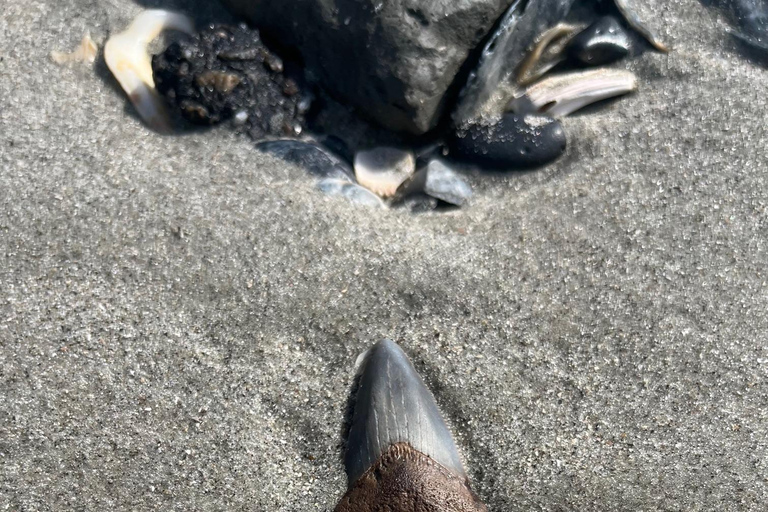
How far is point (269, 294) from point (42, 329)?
2.26 ft

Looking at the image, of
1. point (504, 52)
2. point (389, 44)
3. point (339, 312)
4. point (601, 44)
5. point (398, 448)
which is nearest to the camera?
point (398, 448)

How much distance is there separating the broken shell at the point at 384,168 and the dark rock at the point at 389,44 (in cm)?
11

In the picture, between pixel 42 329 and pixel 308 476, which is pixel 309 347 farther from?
pixel 42 329

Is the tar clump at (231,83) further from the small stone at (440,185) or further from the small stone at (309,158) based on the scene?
the small stone at (440,185)

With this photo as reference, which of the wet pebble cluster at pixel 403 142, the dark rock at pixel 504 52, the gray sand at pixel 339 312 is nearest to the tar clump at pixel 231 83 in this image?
the wet pebble cluster at pixel 403 142

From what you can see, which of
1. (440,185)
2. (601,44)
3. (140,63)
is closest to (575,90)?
(601,44)

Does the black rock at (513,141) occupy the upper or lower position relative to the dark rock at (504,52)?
lower

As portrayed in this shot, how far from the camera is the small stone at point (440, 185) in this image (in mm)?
2432

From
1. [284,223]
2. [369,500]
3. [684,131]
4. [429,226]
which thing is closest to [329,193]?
[284,223]

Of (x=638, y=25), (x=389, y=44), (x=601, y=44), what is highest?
(x=638, y=25)

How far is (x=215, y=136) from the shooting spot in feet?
8.19

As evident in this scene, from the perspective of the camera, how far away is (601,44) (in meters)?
2.70

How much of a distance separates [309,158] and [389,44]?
0.52 metres

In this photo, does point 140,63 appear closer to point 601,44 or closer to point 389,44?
point 389,44
